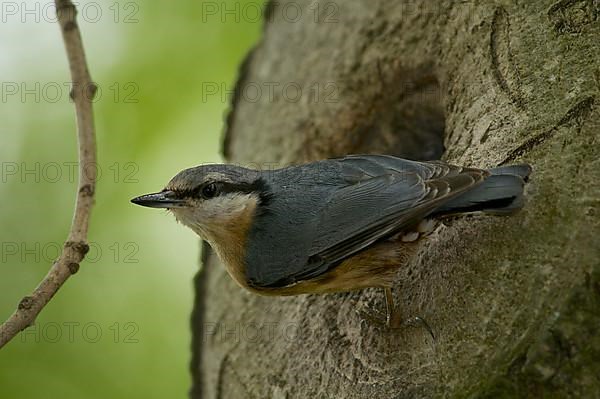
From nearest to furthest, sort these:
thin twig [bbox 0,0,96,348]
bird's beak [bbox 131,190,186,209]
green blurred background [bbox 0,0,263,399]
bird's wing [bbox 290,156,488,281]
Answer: thin twig [bbox 0,0,96,348] < bird's wing [bbox 290,156,488,281] < bird's beak [bbox 131,190,186,209] < green blurred background [bbox 0,0,263,399]

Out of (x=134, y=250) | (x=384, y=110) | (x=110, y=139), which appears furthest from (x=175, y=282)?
(x=384, y=110)

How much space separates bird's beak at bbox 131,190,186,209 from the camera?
290cm

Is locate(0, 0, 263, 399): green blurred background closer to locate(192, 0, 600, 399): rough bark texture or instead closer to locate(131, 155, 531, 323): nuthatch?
locate(192, 0, 600, 399): rough bark texture

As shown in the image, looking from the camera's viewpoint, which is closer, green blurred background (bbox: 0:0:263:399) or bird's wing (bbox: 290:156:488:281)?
bird's wing (bbox: 290:156:488:281)

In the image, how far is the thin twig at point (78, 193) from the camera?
2.26m

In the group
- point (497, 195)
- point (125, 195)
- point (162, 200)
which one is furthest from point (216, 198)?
point (125, 195)

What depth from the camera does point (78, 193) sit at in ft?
8.63

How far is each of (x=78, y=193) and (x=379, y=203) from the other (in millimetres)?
1062

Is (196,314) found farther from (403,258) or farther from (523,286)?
(523,286)

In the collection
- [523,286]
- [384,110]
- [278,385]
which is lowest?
[278,385]

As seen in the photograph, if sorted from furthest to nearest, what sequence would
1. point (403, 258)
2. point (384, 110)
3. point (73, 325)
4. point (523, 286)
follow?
point (73, 325) < point (384, 110) < point (403, 258) < point (523, 286)

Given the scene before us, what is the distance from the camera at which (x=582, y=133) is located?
7.50 feet

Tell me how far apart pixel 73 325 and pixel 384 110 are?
8.26 ft

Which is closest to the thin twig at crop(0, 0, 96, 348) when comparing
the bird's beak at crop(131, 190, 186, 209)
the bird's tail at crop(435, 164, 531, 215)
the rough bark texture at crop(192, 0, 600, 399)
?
the bird's beak at crop(131, 190, 186, 209)
